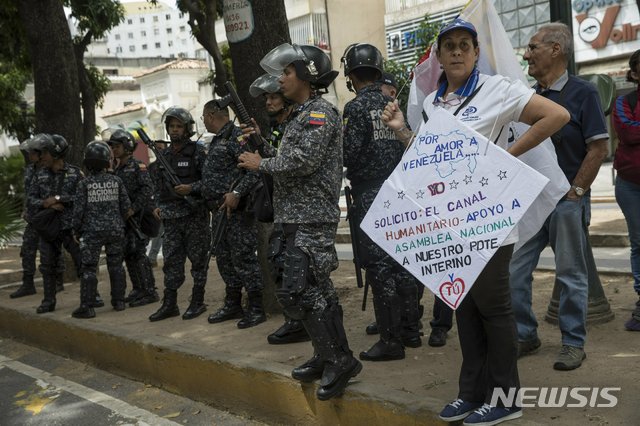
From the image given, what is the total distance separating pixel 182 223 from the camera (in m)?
6.83

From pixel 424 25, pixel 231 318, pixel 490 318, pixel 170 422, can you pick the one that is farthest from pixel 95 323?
pixel 424 25

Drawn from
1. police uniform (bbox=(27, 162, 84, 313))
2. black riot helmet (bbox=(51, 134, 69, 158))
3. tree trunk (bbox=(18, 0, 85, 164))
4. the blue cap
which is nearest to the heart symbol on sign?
the blue cap

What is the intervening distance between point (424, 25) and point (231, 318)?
14211mm

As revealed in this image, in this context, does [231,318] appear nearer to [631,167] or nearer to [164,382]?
[164,382]

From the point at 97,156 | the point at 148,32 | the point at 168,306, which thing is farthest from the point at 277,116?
the point at 148,32

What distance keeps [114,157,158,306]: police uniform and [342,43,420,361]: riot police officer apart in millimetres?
3683

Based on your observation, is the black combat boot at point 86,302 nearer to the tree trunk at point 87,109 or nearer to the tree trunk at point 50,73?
the tree trunk at point 50,73

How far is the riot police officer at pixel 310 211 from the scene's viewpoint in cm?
404

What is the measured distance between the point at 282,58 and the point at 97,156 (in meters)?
3.84

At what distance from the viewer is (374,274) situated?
488cm

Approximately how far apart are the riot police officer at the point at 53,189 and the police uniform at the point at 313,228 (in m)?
4.59

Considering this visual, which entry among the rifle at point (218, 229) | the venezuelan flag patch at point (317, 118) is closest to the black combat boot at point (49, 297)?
the rifle at point (218, 229)

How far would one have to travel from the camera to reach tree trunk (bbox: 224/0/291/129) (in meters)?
6.25

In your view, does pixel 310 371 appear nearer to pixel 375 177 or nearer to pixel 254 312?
pixel 375 177
